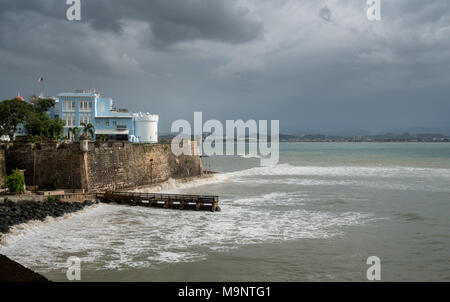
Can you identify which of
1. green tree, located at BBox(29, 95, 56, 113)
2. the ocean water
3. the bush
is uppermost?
green tree, located at BBox(29, 95, 56, 113)

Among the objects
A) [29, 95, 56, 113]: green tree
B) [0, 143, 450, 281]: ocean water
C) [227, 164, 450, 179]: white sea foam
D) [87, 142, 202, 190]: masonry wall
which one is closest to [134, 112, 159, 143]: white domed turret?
[87, 142, 202, 190]: masonry wall

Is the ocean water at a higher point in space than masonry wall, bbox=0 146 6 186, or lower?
lower

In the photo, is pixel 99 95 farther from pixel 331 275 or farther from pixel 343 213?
pixel 331 275

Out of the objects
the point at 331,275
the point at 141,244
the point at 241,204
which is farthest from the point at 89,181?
the point at 331,275

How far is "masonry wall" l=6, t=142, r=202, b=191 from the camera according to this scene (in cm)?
2758

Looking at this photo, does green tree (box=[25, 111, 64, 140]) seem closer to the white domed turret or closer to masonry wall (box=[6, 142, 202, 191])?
masonry wall (box=[6, 142, 202, 191])

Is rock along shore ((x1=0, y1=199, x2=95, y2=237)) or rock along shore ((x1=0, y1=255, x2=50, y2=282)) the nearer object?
rock along shore ((x1=0, y1=255, x2=50, y2=282))

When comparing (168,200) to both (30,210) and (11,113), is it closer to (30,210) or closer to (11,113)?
(30,210)

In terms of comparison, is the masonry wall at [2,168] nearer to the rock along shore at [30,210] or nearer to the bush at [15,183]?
the bush at [15,183]

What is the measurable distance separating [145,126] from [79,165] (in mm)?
17711

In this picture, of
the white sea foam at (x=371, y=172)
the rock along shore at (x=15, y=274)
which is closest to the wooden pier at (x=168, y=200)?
the rock along shore at (x=15, y=274)

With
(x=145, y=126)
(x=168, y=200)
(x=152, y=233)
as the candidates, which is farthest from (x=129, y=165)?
(x=152, y=233)

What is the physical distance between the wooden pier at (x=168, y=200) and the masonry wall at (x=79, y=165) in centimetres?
228

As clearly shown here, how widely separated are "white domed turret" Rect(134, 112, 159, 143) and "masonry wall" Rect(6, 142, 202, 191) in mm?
11259
